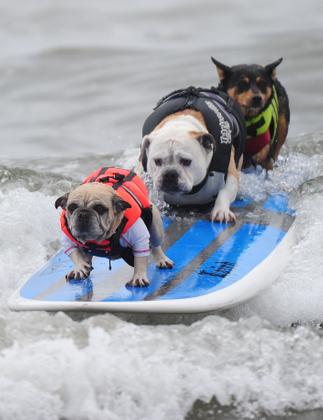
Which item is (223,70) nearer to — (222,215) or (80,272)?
(222,215)

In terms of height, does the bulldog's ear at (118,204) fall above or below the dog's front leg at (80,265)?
above

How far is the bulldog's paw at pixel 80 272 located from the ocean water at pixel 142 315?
0.31m

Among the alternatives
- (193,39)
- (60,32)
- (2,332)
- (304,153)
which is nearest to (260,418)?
(2,332)

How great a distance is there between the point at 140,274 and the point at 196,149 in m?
1.25

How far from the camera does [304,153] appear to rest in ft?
32.2

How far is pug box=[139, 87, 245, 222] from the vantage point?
6.43 meters

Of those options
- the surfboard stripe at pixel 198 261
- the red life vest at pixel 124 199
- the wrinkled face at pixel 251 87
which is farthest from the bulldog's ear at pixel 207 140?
the wrinkled face at pixel 251 87

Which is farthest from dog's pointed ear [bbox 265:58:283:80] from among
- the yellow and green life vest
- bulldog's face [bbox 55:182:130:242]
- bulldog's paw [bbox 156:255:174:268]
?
bulldog's face [bbox 55:182:130:242]

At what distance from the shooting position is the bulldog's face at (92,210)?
5137mm

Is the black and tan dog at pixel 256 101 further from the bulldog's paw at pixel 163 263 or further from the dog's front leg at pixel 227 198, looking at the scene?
the bulldog's paw at pixel 163 263

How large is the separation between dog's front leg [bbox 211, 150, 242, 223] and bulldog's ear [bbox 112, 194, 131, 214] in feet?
5.34

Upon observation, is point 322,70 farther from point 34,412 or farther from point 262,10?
point 34,412

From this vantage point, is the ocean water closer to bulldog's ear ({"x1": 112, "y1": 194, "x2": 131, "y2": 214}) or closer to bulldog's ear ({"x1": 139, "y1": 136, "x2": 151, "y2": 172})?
bulldog's ear ({"x1": 112, "y1": 194, "x2": 131, "y2": 214})

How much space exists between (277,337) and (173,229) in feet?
5.33
